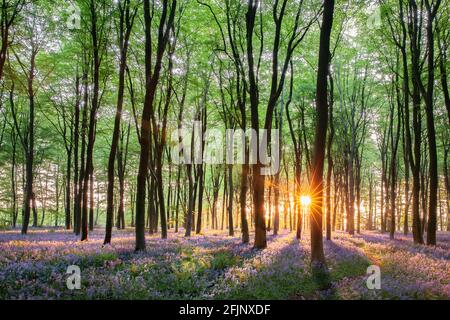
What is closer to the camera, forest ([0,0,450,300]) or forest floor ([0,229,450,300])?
forest floor ([0,229,450,300])

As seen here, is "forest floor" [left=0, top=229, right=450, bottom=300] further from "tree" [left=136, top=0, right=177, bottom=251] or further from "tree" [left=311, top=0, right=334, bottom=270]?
"tree" [left=136, top=0, right=177, bottom=251]

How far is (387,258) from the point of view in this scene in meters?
12.3

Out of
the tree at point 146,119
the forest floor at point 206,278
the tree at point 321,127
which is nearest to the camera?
the forest floor at point 206,278

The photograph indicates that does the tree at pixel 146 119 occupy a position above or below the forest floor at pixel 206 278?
above

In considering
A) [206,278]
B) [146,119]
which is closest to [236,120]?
[146,119]

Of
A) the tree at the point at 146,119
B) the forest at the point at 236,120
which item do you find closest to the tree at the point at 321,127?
the forest at the point at 236,120

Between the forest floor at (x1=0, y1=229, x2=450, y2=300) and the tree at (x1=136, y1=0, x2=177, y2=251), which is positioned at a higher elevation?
the tree at (x1=136, y1=0, x2=177, y2=251)

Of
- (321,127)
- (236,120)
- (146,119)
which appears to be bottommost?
(321,127)

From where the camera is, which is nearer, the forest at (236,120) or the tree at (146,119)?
the forest at (236,120)

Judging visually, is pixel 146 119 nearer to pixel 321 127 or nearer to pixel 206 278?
pixel 206 278

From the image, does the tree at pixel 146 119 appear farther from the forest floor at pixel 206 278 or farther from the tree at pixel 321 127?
the tree at pixel 321 127

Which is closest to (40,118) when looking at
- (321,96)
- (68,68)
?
(68,68)

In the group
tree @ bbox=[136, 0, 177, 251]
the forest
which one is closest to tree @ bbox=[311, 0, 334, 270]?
the forest
